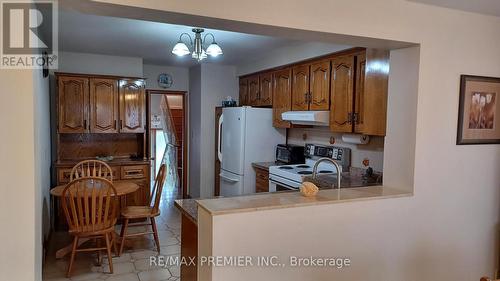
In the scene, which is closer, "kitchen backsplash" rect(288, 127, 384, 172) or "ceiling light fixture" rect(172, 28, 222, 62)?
"ceiling light fixture" rect(172, 28, 222, 62)

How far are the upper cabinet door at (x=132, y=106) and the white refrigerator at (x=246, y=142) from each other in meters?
1.20

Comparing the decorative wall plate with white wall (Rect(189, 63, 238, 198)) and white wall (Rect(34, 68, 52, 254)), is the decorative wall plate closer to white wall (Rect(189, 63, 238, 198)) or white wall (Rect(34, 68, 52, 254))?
white wall (Rect(189, 63, 238, 198))

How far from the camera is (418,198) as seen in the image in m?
2.44

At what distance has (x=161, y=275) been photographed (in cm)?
321

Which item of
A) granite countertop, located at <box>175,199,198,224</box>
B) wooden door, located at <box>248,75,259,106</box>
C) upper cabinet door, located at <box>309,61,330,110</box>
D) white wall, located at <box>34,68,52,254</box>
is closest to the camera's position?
white wall, located at <box>34,68,52,254</box>

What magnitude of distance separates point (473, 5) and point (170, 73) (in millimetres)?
4544

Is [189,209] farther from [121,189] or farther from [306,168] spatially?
[306,168]

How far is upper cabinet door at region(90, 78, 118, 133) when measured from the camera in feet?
15.4

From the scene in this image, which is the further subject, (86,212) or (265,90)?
(265,90)

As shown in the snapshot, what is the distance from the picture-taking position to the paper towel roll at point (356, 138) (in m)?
3.50

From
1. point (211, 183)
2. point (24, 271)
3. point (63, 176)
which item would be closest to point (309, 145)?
point (211, 183)

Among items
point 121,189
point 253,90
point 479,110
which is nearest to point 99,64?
point 121,189

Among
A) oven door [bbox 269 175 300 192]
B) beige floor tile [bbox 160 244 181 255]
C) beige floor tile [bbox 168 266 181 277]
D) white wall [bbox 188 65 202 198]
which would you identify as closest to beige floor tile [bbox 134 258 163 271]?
beige floor tile [bbox 168 266 181 277]

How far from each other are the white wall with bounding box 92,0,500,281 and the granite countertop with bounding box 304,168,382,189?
654 millimetres
